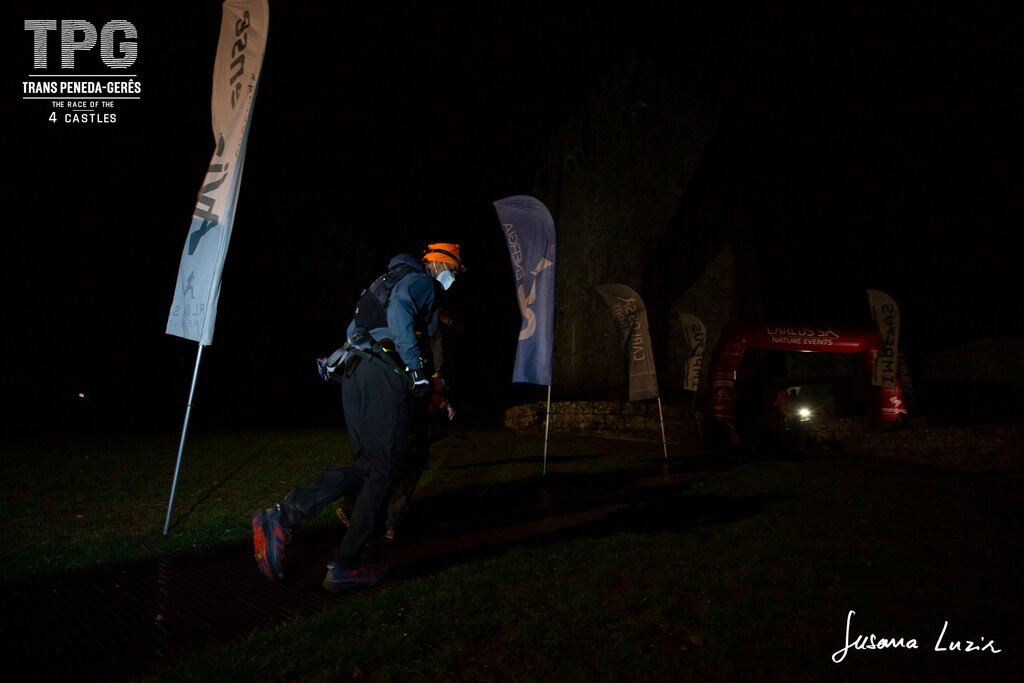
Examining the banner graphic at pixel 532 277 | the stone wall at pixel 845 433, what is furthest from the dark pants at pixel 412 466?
the stone wall at pixel 845 433

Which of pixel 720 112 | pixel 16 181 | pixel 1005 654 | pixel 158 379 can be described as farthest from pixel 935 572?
pixel 158 379

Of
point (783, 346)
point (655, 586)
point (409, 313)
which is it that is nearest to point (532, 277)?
point (409, 313)

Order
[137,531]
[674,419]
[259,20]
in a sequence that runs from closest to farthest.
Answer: [137,531] < [259,20] < [674,419]

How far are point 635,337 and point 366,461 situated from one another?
28.5 feet

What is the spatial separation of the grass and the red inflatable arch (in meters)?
6.53

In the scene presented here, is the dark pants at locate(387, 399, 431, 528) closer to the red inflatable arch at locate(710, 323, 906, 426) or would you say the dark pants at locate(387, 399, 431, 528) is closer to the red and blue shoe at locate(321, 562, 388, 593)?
the red and blue shoe at locate(321, 562, 388, 593)

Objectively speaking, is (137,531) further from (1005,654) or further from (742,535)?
(1005,654)

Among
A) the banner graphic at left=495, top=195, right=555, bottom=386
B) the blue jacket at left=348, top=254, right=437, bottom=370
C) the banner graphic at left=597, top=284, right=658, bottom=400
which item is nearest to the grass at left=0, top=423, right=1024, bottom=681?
the blue jacket at left=348, top=254, right=437, bottom=370

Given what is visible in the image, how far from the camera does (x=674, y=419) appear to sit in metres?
15.2

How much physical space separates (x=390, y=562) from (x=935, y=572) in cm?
389

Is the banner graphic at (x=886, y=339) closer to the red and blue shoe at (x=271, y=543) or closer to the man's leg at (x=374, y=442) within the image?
the man's leg at (x=374, y=442)

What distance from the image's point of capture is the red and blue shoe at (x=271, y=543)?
3382 mm

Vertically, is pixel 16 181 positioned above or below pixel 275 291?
above

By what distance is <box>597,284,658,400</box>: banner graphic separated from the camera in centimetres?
1098
